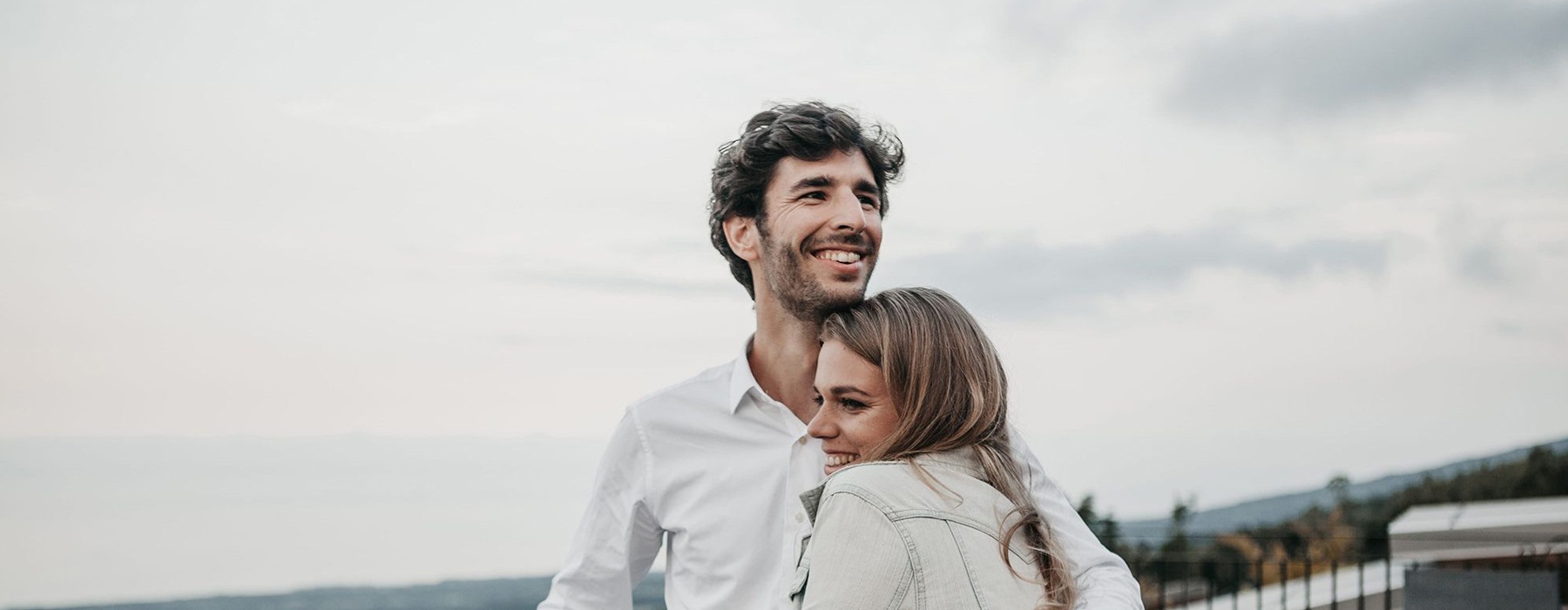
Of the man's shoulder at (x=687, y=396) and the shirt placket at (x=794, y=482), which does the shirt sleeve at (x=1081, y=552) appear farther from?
the man's shoulder at (x=687, y=396)

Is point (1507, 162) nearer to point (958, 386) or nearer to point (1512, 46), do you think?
point (1512, 46)

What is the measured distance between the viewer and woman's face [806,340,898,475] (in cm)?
190

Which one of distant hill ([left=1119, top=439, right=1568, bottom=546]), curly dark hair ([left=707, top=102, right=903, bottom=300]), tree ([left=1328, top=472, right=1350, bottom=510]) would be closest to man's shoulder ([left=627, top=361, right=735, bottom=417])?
curly dark hair ([left=707, top=102, right=903, bottom=300])

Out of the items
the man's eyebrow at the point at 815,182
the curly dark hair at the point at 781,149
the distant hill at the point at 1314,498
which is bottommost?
the distant hill at the point at 1314,498

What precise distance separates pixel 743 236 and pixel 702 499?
51cm

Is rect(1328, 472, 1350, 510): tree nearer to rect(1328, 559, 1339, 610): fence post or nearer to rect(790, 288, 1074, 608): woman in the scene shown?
rect(1328, 559, 1339, 610): fence post

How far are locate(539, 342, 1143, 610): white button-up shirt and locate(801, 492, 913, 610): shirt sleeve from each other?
1.83 feet

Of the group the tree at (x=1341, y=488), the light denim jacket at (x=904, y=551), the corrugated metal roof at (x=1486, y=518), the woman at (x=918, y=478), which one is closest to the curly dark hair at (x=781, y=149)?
the woman at (x=918, y=478)

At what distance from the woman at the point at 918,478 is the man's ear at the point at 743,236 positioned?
394mm

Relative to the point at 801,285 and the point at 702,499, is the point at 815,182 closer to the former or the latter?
the point at 801,285

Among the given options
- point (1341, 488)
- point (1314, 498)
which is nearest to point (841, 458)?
point (1314, 498)

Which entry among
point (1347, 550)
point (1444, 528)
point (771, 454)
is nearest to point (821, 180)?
point (771, 454)

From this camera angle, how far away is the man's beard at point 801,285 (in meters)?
2.16

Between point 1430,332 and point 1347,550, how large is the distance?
26.2 ft
